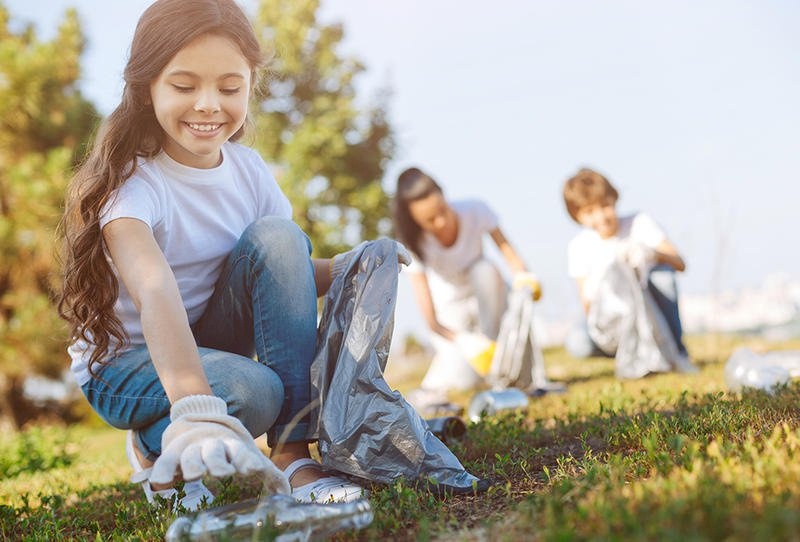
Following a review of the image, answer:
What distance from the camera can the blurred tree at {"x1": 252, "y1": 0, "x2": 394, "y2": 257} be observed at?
1426 centimetres

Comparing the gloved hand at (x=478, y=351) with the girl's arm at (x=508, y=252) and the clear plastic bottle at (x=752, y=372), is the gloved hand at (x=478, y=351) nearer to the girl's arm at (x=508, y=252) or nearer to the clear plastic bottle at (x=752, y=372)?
the girl's arm at (x=508, y=252)

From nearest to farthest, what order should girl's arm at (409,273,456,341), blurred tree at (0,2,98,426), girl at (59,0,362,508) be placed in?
girl at (59,0,362,508)
girl's arm at (409,273,456,341)
blurred tree at (0,2,98,426)

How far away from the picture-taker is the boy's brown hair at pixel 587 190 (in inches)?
244

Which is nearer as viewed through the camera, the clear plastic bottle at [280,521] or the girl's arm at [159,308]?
the clear plastic bottle at [280,521]

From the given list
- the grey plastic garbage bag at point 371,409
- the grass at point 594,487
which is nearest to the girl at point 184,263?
the grey plastic garbage bag at point 371,409

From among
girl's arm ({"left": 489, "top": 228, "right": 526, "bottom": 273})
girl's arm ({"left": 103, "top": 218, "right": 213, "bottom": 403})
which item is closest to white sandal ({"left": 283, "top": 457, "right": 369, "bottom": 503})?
girl's arm ({"left": 103, "top": 218, "right": 213, "bottom": 403})

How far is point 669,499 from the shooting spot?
5.10ft

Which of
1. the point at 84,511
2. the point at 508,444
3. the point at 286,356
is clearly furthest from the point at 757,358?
the point at 84,511

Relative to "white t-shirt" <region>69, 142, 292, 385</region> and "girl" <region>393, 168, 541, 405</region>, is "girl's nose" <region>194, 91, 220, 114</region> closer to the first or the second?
"white t-shirt" <region>69, 142, 292, 385</region>

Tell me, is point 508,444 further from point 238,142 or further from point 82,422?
point 82,422

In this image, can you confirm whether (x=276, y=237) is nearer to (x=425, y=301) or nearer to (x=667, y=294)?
(x=425, y=301)

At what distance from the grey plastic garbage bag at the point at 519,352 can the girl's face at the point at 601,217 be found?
39.1 inches

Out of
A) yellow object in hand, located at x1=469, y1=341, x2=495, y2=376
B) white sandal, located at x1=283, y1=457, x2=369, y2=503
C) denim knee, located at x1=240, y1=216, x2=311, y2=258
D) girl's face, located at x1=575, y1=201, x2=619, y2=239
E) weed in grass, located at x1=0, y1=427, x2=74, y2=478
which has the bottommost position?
weed in grass, located at x1=0, y1=427, x2=74, y2=478

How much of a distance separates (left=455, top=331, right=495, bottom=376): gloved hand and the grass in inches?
70.3
